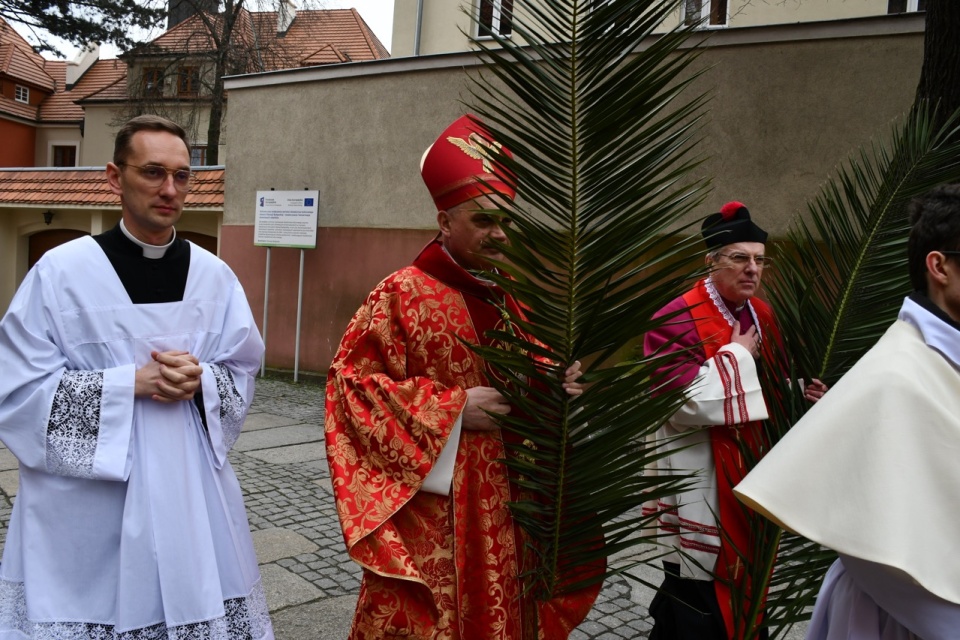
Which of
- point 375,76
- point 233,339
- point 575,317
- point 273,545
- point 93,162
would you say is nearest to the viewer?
point 575,317

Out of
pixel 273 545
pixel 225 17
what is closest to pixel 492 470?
pixel 273 545

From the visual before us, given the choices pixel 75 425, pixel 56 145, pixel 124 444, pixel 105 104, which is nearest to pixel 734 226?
pixel 124 444

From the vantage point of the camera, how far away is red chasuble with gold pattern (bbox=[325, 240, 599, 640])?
6.84 feet

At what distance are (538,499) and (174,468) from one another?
41.3 inches

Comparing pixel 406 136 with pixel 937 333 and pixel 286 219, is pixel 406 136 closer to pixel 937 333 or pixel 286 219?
pixel 286 219

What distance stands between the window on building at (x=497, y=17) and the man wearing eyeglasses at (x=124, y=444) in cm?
105

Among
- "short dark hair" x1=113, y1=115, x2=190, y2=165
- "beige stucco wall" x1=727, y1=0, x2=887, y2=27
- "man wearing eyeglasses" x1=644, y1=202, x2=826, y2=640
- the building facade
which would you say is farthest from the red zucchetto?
the building facade

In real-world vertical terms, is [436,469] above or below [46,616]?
above

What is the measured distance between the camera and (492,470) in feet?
7.24

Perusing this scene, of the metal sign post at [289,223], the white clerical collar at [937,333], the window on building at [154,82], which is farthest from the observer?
the window on building at [154,82]

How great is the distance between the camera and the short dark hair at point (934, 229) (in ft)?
5.36

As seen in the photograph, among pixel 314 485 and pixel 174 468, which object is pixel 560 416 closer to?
pixel 174 468

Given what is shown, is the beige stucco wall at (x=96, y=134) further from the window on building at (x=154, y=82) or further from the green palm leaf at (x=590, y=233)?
the green palm leaf at (x=590, y=233)

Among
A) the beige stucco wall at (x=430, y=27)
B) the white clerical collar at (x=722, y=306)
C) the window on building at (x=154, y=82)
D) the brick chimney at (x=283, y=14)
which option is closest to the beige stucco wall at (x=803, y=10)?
the beige stucco wall at (x=430, y=27)
